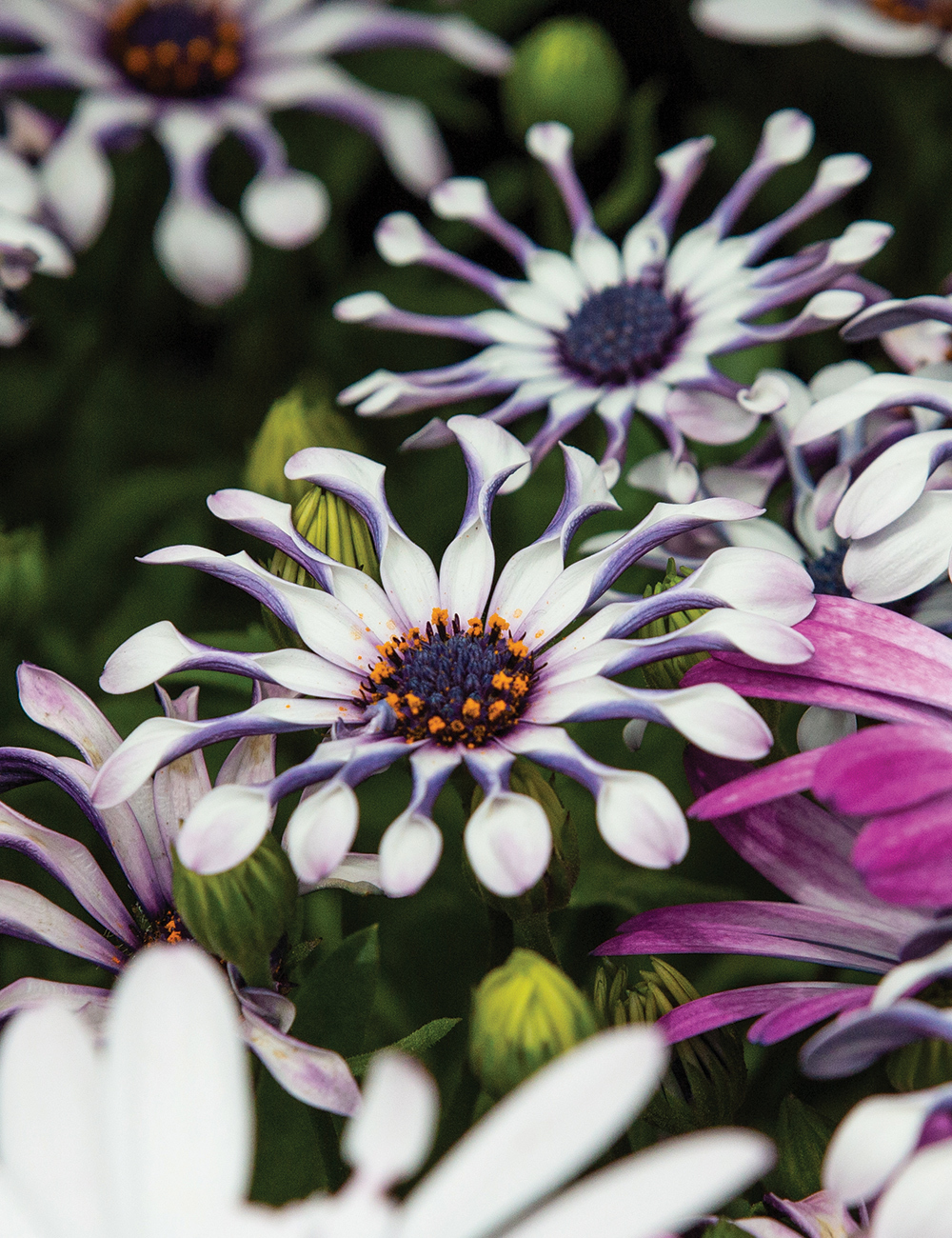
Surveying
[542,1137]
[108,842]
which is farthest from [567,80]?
[542,1137]

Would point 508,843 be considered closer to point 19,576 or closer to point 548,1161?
point 548,1161

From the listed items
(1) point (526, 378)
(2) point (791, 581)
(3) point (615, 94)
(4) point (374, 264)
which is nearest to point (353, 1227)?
(2) point (791, 581)

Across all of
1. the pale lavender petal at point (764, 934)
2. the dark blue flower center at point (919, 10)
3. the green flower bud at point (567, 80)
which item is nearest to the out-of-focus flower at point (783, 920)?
the pale lavender petal at point (764, 934)

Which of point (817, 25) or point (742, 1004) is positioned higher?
point (817, 25)

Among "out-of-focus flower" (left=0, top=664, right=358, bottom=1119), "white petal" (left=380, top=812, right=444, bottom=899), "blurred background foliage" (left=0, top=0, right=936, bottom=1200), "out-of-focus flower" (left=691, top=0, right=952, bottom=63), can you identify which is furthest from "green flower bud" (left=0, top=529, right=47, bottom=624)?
"out-of-focus flower" (left=691, top=0, right=952, bottom=63)

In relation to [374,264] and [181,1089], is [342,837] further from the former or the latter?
[374,264]

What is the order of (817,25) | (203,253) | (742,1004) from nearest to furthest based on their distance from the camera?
(742,1004) < (203,253) < (817,25)
